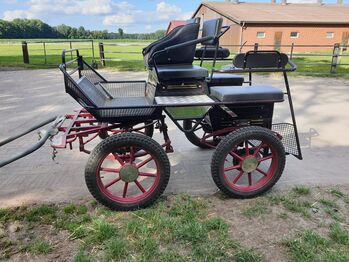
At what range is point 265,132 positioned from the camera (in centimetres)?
267

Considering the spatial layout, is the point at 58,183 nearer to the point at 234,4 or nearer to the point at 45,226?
the point at 45,226

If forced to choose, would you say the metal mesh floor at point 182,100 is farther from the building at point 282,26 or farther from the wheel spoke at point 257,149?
the building at point 282,26

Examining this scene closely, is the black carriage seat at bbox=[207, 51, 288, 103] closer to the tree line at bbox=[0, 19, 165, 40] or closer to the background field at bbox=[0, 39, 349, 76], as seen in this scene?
the background field at bbox=[0, 39, 349, 76]

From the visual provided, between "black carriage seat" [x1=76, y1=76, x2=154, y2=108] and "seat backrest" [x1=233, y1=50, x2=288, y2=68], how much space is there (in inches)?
33.9

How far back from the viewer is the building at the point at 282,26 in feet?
88.3

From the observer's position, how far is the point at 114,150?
2.53 meters

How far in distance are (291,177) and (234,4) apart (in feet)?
104

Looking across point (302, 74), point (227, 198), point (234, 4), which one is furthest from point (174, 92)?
point (234, 4)

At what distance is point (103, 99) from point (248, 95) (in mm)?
1378

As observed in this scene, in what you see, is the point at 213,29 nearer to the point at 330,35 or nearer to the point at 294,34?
the point at 294,34

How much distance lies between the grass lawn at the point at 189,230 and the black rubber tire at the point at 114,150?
8 centimetres

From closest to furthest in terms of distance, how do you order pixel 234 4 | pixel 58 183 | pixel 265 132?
pixel 265 132 → pixel 58 183 → pixel 234 4

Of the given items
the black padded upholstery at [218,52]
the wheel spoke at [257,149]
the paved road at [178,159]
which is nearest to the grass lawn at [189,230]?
the paved road at [178,159]

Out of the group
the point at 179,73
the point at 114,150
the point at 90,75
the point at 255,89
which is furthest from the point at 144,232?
the point at 90,75
